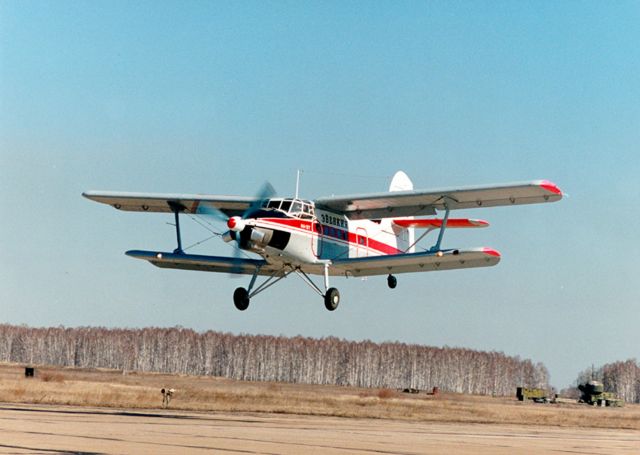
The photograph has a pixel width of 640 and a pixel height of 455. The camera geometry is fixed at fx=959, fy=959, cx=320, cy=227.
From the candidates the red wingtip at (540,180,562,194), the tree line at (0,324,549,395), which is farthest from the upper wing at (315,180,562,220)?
the tree line at (0,324,549,395)

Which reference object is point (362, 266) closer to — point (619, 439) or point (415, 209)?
point (415, 209)

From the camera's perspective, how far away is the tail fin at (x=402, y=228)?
1956 inches

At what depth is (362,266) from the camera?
4322 centimetres

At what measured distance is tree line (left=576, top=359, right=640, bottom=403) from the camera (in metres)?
168

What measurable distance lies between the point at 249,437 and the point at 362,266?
1503cm

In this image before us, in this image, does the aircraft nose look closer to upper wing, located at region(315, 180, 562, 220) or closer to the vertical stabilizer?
upper wing, located at region(315, 180, 562, 220)

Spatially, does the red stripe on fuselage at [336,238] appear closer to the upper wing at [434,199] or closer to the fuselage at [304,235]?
the fuselage at [304,235]

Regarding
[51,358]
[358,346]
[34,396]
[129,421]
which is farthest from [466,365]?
[129,421]

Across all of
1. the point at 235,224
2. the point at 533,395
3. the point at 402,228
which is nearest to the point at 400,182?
the point at 402,228

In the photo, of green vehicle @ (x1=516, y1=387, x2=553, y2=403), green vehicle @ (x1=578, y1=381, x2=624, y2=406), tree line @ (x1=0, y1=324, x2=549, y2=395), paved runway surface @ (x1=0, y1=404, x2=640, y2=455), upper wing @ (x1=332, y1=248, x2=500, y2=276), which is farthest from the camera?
tree line @ (x1=0, y1=324, x2=549, y2=395)

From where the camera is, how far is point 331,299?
1654 inches

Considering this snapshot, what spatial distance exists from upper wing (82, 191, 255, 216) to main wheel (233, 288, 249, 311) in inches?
171

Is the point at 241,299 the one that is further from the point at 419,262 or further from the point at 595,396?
the point at 595,396

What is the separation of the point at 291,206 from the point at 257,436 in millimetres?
13170
